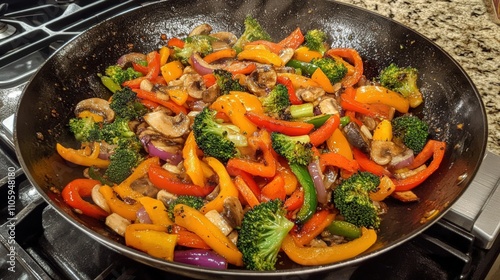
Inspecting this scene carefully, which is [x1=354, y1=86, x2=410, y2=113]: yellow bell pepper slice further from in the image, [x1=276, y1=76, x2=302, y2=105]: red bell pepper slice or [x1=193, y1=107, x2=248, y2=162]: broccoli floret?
[x1=193, y1=107, x2=248, y2=162]: broccoli floret

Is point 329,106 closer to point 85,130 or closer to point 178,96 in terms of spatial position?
point 178,96

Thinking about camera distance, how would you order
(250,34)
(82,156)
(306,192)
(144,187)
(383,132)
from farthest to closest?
(250,34) < (383,132) < (82,156) < (144,187) < (306,192)

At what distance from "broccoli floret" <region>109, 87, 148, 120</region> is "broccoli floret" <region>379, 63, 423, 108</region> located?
1.32 meters

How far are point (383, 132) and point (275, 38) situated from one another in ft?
3.42

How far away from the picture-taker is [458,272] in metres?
1.53

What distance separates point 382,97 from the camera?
81.1 inches

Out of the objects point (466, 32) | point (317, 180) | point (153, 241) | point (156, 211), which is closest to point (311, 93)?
point (317, 180)

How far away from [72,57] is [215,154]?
1038 millimetres

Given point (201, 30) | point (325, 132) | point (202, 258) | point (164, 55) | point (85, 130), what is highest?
point (201, 30)

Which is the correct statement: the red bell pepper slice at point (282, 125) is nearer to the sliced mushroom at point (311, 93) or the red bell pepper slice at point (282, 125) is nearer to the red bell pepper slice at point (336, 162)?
the red bell pepper slice at point (336, 162)

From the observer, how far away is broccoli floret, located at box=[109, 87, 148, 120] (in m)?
2.01

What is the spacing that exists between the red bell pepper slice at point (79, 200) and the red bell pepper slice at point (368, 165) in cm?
112

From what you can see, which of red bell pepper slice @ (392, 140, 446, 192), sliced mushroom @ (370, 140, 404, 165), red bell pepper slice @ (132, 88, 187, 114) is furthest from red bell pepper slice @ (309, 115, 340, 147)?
red bell pepper slice @ (132, 88, 187, 114)

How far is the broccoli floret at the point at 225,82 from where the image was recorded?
2006mm
